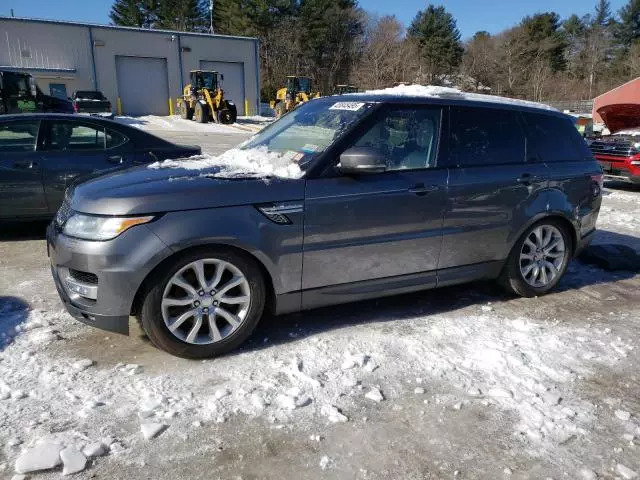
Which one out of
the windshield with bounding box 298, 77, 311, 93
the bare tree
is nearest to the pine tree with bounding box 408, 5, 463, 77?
the bare tree

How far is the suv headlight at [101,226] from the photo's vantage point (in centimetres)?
312

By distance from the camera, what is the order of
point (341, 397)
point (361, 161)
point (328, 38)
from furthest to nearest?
1. point (328, 38)
2. point (361, 161)
3. point (341, 397)

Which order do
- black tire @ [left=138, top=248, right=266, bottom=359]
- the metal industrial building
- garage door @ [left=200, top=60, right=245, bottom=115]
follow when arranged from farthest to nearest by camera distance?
garage door @ [left=200, top=60, right=245, bottom=115] → the metal industrial building → black tire @ [left=138, top=248, right=266, bottom=359]

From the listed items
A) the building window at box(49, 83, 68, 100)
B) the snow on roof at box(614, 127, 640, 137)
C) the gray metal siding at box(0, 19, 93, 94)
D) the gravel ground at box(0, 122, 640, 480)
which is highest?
the gray metal siding at box(0, 19, 93, 94)

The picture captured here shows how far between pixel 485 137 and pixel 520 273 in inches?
47.8

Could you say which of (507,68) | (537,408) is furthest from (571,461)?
(507,68)

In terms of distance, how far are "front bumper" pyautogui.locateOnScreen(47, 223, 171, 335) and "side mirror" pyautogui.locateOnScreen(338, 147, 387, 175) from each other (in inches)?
50.9

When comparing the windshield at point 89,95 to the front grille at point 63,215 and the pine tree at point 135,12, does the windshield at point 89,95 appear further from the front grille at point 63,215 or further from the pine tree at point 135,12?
the pine tree at point 135,12

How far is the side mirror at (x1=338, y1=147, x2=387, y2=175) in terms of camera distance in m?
3.52

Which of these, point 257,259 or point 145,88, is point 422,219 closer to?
point 257,259

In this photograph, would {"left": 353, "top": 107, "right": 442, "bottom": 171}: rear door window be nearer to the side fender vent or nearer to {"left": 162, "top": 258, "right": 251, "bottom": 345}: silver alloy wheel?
the side fender vent

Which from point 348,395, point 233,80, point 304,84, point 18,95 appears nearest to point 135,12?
point 233,80

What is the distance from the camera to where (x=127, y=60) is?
35250 millimetres

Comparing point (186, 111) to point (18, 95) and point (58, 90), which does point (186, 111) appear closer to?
point (58, 90)
